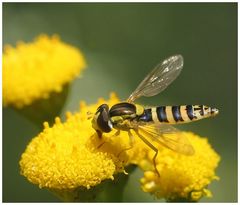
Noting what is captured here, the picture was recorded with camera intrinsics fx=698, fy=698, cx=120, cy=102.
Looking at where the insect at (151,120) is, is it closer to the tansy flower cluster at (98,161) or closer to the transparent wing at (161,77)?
the tansy flower cluster at (98,161)

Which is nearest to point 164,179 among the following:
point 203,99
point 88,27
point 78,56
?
point 78,56

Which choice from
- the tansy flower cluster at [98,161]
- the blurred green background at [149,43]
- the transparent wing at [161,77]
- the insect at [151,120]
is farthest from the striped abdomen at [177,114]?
the blurred green background at [149,43]

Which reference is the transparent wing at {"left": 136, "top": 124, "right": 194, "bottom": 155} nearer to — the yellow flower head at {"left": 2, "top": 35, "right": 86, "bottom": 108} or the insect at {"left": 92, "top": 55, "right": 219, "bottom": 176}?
the insect at {"left": 92, "top": 55, "right": 219, "bottom": 176}

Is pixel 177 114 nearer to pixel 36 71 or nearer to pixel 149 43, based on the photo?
pixel 36 71

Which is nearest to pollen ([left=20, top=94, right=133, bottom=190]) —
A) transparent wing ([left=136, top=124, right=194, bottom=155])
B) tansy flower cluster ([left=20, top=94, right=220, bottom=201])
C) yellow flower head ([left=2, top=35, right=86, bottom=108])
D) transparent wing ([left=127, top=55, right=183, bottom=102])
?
tansy flower cluster ([left=20, top=94, right=220, bottom=201])

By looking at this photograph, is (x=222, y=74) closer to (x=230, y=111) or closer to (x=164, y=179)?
(x=230, y=111)

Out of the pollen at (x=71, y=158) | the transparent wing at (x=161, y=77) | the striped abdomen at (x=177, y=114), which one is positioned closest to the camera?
the pollen at (x=71, y=158)
